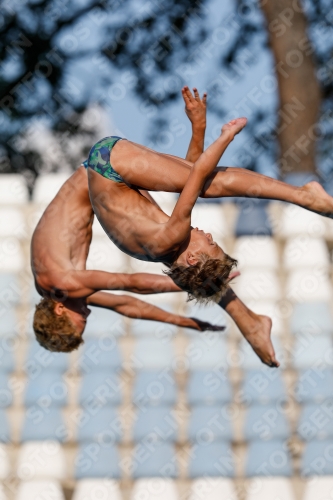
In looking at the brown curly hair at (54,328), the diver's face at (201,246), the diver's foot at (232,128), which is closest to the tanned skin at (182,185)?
the diver's face at (201,246)

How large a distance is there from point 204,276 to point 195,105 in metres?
0.73

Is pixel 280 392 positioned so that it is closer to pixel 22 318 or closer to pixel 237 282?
pixel 237 282

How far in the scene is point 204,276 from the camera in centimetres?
370

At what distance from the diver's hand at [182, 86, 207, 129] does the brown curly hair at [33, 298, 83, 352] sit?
1.19m

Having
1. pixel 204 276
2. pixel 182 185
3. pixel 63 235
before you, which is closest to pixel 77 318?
pixel 63 235

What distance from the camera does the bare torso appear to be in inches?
170

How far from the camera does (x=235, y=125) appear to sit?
360cm

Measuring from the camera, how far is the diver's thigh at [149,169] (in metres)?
3.64

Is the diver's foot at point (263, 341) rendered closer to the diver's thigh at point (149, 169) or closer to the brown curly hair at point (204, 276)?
the brown curly hair at point (204, 276)

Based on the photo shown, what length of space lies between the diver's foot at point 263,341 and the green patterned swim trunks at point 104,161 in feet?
3.84

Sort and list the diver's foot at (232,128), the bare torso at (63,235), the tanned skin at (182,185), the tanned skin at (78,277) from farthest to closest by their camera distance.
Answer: the bare torso at (63,235) < the tanned skin at (78,277) < the tanned skin at (182,185) < the diver's foot at (232,128)

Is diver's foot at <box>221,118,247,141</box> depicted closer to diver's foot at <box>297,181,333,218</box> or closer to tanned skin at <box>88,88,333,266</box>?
tanned skin at <box>88,88,333,266</box>

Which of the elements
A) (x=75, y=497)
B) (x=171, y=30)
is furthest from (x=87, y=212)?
(x=171, y=30)

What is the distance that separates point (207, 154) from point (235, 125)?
0.77 ft
